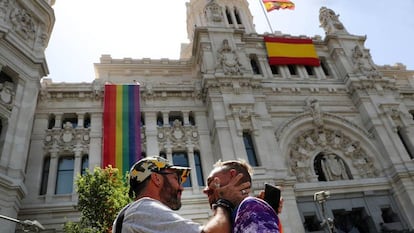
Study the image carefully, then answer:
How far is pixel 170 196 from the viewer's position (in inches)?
133

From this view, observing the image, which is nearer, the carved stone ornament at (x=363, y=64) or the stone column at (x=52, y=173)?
the stone column at (x=52, y=173)

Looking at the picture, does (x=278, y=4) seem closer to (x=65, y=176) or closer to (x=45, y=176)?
(x=65, y=176)

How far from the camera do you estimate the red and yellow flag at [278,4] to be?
31.9 m

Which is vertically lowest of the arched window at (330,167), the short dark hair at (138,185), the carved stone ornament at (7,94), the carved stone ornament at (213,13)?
the short dark hair at (138,185)

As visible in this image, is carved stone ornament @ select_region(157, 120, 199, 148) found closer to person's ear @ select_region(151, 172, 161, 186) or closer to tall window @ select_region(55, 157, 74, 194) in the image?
tall window @ select_region(55, 157, 74, 194)

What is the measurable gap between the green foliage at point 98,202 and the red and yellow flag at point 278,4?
25.1 metres

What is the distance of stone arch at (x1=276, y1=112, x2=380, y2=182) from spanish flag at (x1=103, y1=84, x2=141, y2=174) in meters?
9.83

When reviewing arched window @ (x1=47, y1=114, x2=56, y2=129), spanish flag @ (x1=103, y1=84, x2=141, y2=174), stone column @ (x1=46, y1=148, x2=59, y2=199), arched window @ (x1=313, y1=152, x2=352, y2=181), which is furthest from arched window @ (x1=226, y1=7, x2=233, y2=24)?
stone column @ (x1=46, y1=148, x2=59, y2=199)

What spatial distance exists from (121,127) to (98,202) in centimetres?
883

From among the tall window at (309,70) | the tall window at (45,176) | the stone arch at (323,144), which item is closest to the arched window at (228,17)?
the tall window at (309,70)

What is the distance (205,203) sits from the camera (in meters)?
19.1

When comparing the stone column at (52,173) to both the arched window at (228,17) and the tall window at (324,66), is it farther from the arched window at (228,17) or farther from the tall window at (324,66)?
the arched window at (228,17)

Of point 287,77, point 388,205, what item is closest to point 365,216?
point 388,205

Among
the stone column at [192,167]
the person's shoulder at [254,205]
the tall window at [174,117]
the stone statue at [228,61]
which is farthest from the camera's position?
the stone statue at [228,61]
